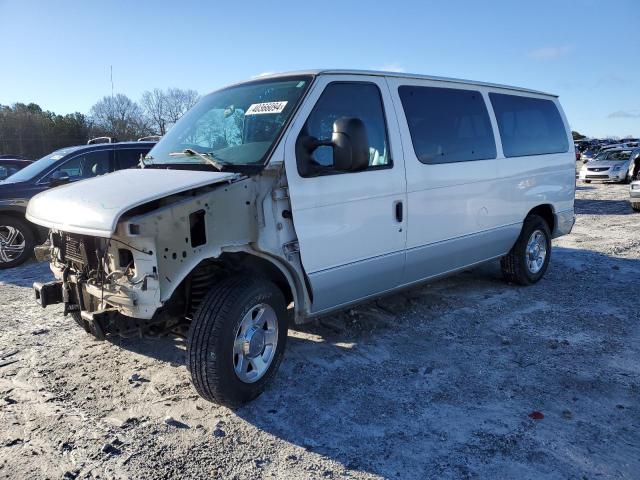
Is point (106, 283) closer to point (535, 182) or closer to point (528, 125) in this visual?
point (535, 182)

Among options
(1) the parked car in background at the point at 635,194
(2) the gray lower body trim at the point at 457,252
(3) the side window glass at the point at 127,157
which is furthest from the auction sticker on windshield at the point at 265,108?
(1) the parked car in background at the point at 635,194

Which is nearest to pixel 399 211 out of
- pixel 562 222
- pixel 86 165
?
pixel 562 222

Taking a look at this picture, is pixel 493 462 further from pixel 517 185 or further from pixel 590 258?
pixel 590 258

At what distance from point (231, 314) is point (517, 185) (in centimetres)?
391

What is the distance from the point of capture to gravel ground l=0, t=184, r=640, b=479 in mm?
2842

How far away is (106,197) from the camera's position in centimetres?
304

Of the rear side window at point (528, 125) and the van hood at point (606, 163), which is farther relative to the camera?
the van hood at point (606, 163)

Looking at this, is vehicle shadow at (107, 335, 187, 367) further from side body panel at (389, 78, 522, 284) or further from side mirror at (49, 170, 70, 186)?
side mirror at (49, 170, 70, 186)

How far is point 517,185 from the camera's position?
18.6 ft

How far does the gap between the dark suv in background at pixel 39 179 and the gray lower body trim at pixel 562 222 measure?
6.53 metres

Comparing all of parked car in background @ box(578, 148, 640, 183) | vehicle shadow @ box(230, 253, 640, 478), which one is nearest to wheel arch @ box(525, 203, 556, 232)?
vehicle shadow @ box(230, 253, 640, 478)

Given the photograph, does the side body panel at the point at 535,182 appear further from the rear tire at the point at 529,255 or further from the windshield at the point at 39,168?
the windshield at the point at 39,168

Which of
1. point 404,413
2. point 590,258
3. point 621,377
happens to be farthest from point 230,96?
point 590,258

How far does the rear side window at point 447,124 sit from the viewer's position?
4426 millimetres
